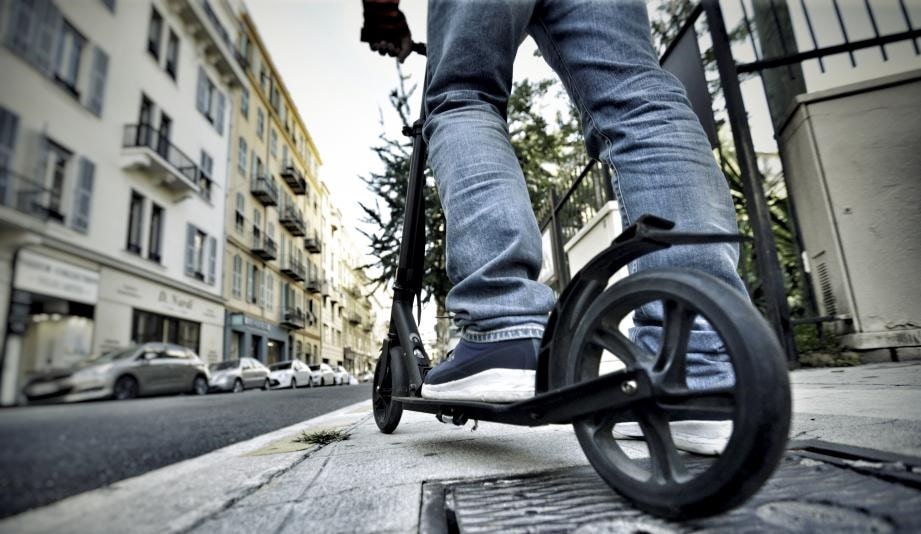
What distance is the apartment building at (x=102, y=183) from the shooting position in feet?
1.73

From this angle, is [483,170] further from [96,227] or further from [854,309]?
[854,309]

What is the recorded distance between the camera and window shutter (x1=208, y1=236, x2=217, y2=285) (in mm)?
924

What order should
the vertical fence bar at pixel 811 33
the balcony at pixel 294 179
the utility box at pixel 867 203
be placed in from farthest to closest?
1. the vertical fence bar at pixel 811 33
2. the utility box at pixel 867 203
3. the balcony at pixel 294 179

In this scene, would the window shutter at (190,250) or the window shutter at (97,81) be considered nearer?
the window shutter at (97,81)

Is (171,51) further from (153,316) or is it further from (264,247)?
(264,247)

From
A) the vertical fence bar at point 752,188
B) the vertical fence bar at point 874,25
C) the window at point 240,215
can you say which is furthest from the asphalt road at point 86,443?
the vertical fence bar at point 874,25

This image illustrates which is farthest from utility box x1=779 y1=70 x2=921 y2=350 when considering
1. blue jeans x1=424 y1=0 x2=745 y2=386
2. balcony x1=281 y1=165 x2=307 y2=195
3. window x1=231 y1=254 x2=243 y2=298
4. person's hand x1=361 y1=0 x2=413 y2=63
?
window x1=231 y1=254 x2=243 y2=298

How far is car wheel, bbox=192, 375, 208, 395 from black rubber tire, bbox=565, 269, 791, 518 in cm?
64

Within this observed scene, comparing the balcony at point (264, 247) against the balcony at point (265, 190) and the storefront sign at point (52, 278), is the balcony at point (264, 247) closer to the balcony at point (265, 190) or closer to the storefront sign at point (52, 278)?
the balcony at point (265, 190)

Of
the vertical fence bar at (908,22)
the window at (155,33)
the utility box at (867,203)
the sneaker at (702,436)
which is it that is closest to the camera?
the window at (155,33)

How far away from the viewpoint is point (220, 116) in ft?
3.49

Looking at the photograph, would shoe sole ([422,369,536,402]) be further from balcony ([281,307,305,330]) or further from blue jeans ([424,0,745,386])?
balcony ([281,307,305,330])

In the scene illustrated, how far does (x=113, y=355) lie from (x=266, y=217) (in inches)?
30.1

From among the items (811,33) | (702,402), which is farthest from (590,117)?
(811,33)
